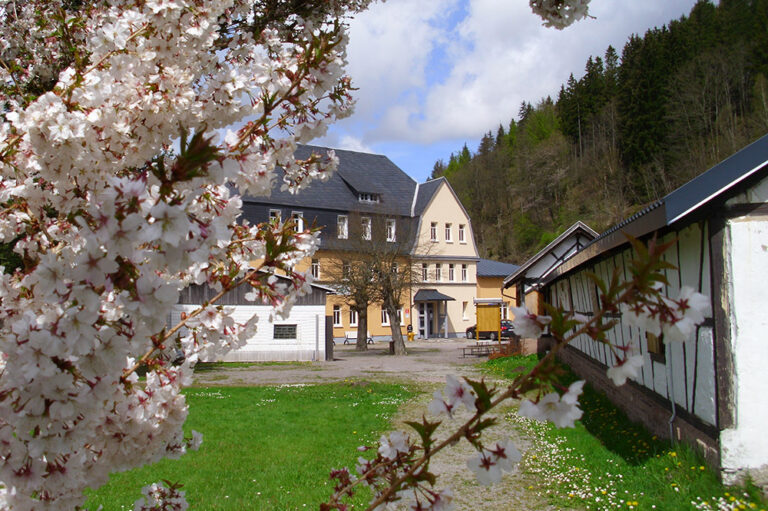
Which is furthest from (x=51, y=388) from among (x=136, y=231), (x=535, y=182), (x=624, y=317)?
(x=535, y=182)

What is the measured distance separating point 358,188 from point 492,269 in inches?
524

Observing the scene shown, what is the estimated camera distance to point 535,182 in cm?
6438

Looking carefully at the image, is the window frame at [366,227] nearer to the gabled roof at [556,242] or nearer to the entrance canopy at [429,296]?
the gabled roof at [556,242]

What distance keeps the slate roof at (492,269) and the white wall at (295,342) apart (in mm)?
20999

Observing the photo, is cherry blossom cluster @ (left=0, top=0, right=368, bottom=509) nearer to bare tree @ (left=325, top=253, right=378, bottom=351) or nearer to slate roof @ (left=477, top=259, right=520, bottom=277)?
bare tree @ (left=325, top=253, right=378, bottom=351)

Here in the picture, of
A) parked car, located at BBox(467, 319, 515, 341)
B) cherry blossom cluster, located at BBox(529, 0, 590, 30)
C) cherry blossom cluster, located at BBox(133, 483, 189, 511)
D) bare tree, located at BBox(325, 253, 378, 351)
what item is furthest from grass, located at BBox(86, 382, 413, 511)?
parked car, located at BBox(467, 319, 515, 341)

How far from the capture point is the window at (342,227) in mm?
33688

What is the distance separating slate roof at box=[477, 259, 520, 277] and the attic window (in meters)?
10.6

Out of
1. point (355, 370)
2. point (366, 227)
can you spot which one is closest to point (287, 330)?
point (355, 370)

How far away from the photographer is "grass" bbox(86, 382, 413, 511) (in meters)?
6.31

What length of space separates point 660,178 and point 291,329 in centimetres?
3093

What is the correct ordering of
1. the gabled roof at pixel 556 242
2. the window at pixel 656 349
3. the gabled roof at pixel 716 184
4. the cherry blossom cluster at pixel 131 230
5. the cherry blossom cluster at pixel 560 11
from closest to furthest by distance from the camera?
the cherry blossom cluster at pixel 131 230
the cherry blossom cluster at pixel 560 11
the gabled roof at pixel 716 184
the window at pixel 656 349
the gabled roof at pixel 556 242

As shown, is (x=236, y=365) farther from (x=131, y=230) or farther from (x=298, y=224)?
(x=131, y=230)

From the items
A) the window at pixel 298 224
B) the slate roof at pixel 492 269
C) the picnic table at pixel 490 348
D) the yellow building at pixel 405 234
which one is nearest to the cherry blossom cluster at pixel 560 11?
the window at pixel 298 224
